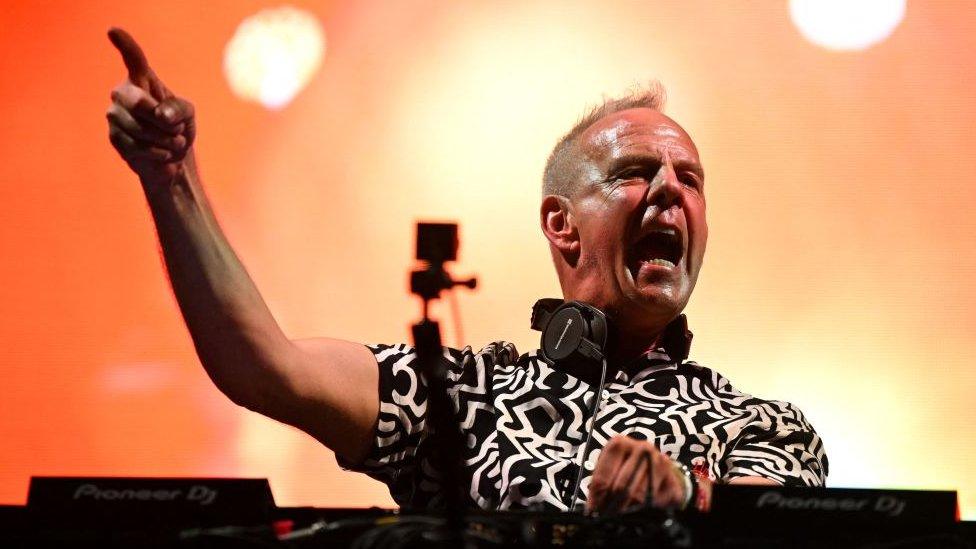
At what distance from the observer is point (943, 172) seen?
2.71 metres

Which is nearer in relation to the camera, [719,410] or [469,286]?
[469,286]

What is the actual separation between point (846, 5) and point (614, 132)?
93 cm

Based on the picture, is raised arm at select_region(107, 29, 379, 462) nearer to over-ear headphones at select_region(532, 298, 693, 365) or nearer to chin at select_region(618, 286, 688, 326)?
over-ear headphones at select_region(532, 298, 693, 365)

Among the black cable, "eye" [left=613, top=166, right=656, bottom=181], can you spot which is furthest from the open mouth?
the black cable

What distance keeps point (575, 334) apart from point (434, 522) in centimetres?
80

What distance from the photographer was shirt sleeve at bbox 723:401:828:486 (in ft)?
5.80

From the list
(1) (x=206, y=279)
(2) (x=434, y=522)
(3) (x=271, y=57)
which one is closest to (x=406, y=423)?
(1) (x=206, y=279)

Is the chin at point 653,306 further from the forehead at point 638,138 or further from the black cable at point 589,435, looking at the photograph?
the forehead at point 638,138

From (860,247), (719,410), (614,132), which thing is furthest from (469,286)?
(860,247)

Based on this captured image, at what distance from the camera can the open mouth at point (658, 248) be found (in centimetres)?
207

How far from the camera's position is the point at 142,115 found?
1.44 metres

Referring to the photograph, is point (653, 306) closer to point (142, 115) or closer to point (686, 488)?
point (686, 488)

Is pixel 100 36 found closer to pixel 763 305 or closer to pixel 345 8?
pixel 345 8

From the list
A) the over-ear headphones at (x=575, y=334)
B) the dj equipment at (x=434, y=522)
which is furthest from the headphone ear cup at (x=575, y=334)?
the dj equipment at (x=434, y=522)
